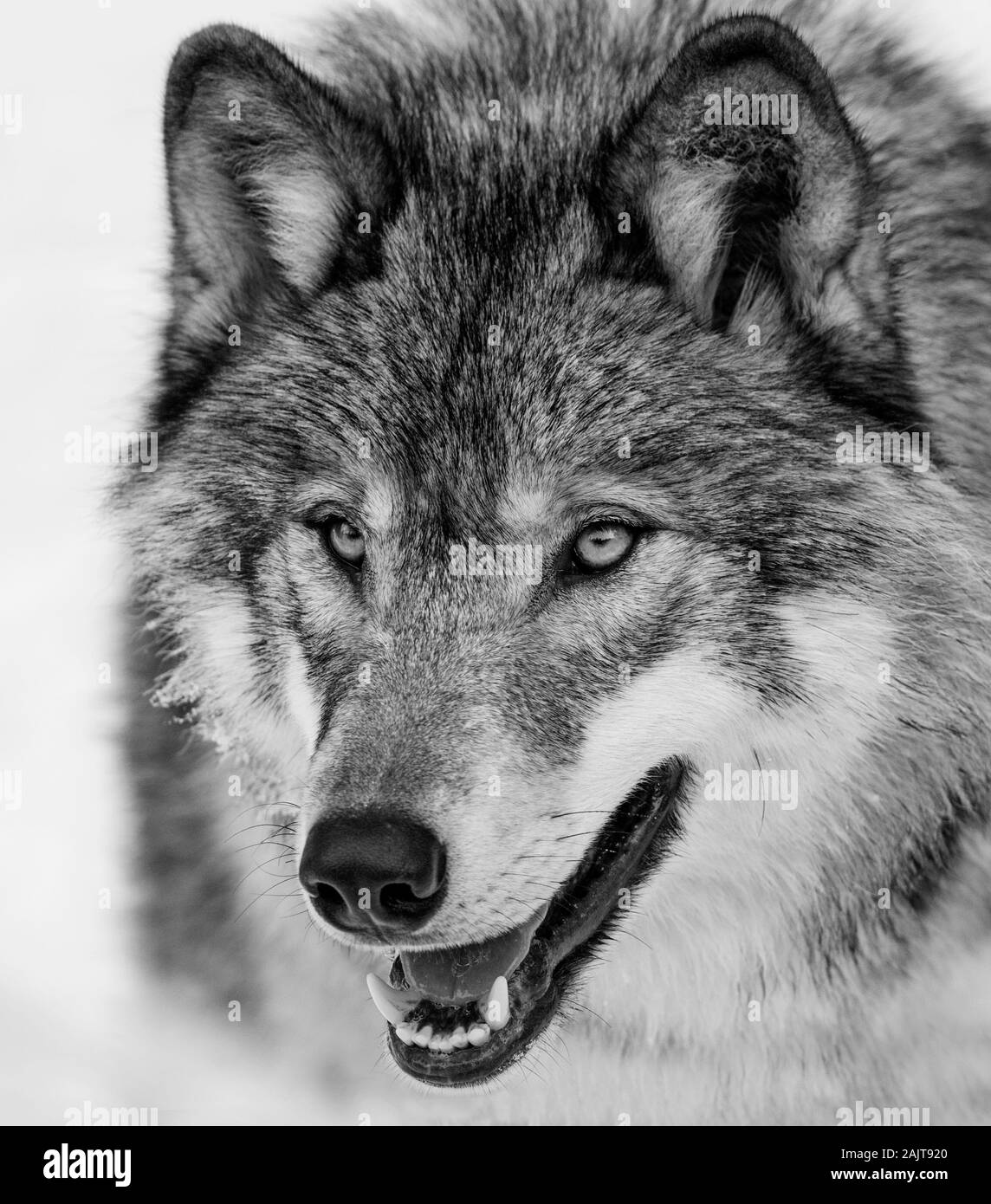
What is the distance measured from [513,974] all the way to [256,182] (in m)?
1.65

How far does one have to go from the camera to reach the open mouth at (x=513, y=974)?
2.29 metres

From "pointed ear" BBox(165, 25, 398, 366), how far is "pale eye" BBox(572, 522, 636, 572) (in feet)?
2.45

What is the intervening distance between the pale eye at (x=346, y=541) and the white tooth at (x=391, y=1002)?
0.79 metres

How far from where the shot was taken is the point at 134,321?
3.14 metres

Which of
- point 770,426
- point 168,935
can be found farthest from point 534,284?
point 168,935

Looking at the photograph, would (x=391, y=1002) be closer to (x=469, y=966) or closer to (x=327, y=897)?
(x=469, y=966)

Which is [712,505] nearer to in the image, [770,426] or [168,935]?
[770,426]

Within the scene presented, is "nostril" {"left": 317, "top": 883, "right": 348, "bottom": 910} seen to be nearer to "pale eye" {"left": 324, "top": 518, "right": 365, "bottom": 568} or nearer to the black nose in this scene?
the black nose

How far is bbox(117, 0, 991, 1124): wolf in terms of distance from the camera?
2115mm

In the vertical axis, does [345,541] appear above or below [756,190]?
below

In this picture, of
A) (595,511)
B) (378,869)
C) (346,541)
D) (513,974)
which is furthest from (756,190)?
(513,974)

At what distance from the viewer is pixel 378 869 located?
192 cm

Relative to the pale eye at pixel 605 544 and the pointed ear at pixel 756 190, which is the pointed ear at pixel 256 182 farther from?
the pale eye at pixel 605 544

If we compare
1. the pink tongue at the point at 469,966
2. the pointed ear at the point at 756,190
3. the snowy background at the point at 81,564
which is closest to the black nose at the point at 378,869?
the pink tongue at the point at 469,966
